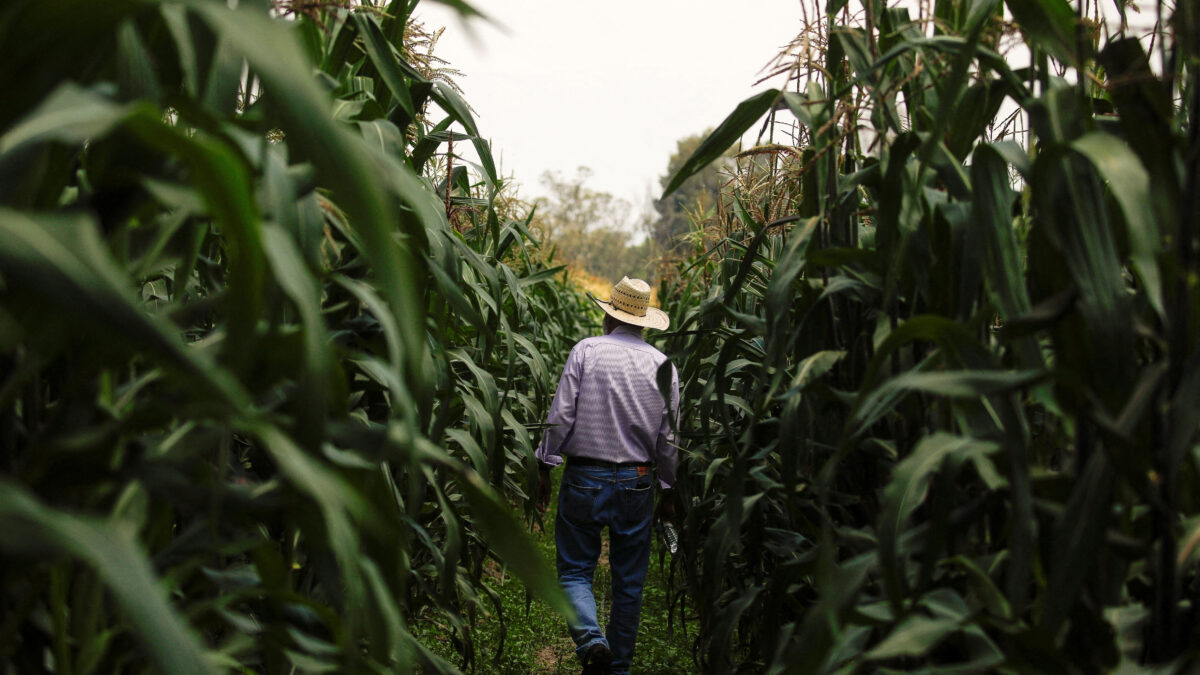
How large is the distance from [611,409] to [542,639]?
130 cm

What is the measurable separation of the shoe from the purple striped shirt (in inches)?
29.4

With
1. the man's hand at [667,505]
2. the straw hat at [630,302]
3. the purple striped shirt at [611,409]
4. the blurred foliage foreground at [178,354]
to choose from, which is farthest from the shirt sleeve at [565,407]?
the blurred foliage foreground at [178,354]

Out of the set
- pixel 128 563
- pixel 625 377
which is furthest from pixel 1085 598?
pixel 625 377

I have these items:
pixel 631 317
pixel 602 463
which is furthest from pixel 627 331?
pixel 602 463

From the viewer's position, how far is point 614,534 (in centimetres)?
357

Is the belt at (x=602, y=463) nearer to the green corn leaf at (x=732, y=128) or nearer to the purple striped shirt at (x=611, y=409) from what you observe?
the purple striped shirt at (x=611, y=409)

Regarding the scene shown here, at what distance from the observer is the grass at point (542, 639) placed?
3658mm

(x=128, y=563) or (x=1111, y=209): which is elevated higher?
(x=1111, y=209)

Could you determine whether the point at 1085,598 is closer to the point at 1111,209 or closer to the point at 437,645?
the point at 1111,209

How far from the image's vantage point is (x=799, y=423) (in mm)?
Answer: 1622

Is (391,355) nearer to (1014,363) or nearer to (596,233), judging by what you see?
(1014,363)

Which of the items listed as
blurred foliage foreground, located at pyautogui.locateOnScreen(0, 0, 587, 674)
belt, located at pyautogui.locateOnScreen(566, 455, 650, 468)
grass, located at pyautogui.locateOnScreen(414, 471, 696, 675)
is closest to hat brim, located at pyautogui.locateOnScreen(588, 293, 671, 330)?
belt, located at pyautogui.locateOnScreen(566, 455, 650, 468)

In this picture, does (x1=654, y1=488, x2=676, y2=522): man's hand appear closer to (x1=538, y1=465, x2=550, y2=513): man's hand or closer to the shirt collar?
(x1=538, y1=465, x2=550, y2=513): man's hand

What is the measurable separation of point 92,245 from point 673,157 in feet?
173
